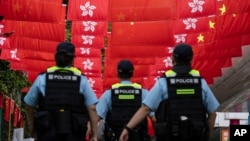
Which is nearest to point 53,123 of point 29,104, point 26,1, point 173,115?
point 29,104

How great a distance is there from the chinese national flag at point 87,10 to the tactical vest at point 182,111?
9.57 m

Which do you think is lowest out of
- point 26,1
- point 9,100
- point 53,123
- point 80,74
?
point 9,100

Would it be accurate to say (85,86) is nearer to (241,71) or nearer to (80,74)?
(80,74)

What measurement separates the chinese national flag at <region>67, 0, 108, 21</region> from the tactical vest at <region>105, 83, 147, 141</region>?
735cm

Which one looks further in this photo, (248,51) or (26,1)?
(248,51)

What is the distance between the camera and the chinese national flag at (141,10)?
14953 mm

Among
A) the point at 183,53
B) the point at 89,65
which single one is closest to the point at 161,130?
the point at 183,53

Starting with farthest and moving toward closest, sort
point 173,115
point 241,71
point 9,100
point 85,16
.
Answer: point 9,100 < point 241,71 < point 85,16 < point 173,115

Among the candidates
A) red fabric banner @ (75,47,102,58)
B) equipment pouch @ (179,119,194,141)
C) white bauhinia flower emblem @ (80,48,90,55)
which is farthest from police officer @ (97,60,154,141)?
white bauhinia flower emblem @ (80,48,90,55)

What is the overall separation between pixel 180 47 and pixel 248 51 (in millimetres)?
10645

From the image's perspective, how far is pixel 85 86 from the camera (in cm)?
689

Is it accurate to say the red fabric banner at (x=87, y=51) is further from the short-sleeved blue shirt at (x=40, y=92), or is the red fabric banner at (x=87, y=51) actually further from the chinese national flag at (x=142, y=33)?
the short-sleeved blue shirt at (x=40, y=92)

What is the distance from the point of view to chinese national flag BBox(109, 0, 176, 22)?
49.1 feet

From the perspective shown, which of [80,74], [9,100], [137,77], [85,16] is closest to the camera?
[80,74]
